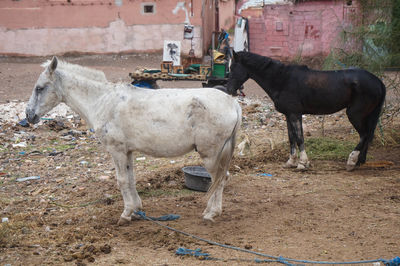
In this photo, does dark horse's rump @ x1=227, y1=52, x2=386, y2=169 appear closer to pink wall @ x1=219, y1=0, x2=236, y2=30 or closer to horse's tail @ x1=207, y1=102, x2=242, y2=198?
horse's tail @ x1=207, y1=102, x2=242, y2=198

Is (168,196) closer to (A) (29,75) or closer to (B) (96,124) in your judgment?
(B) (96,124)

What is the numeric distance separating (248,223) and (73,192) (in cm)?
283

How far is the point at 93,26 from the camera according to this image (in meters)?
20.1

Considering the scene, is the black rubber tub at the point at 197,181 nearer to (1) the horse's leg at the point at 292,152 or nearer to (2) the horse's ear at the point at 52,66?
(1) the horse's leg at the point at 292,152

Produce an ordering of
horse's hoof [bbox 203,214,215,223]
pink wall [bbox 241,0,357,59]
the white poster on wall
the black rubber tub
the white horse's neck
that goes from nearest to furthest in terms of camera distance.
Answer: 1. horse's hoof [bbox 203,214,215,223]
2. the white horse's neck
3. the black rubber tub
4. the white poster on wall
5. pink wall [bbox 241,0,357,59]

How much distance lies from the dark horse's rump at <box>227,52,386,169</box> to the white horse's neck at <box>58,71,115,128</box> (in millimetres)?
2942

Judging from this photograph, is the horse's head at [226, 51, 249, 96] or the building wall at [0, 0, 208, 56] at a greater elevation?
the building wall at [0, 0, 208, 56]

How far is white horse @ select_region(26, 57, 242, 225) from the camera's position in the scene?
5191 millimetres

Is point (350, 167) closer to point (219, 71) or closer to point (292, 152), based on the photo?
point (292, 152)

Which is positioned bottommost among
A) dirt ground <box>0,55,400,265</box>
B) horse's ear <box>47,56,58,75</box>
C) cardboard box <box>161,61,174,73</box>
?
dirt ground <box>0,55,400,265</box>

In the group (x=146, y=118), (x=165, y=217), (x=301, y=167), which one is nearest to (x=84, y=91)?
(x=146, y=118)

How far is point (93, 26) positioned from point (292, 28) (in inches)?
342

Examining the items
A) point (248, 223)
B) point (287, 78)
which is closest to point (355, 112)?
point (287, 78)

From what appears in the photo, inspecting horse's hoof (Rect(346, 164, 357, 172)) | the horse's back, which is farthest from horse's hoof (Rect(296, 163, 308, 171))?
the horse's back
